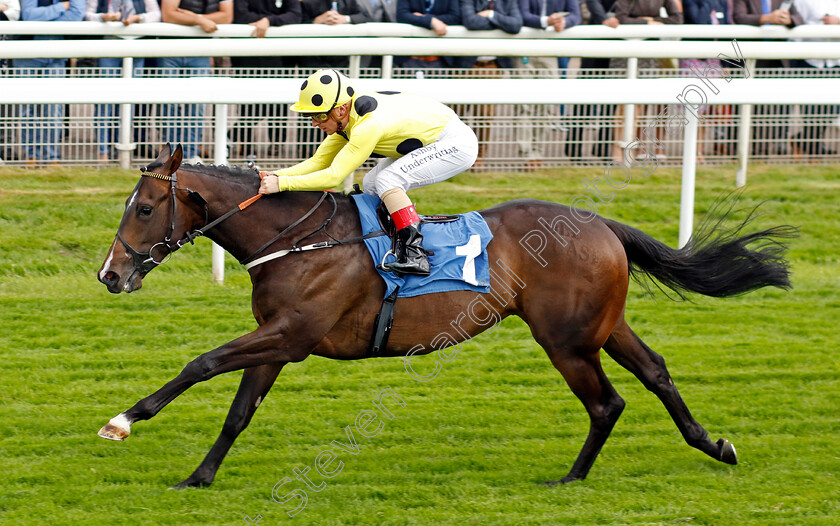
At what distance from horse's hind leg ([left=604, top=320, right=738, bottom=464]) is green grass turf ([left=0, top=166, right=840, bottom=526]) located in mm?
109

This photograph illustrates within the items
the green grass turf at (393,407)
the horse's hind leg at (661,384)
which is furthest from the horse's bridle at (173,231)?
the horse's hind leg at (661,384)

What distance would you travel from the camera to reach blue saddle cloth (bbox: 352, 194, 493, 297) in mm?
4766

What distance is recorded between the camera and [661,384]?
16.7 feet

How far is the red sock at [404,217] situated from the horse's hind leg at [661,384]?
113 cm

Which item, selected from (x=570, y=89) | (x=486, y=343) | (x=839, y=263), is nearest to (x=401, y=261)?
(x=486, y=343)

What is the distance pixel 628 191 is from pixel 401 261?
4635 mm

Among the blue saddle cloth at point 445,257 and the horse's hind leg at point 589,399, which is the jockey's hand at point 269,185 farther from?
the horse's hind leg at point 589,399

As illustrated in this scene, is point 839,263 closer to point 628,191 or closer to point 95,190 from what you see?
point 628,191

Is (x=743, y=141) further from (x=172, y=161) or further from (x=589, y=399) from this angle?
(x=172, y=161)

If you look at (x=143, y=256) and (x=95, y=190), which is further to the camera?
(x=95, y=190)

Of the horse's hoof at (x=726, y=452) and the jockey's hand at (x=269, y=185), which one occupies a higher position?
the jockey's hand at (x=269, y=185)

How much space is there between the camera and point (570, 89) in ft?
23.5

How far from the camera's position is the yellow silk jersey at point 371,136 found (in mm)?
4625

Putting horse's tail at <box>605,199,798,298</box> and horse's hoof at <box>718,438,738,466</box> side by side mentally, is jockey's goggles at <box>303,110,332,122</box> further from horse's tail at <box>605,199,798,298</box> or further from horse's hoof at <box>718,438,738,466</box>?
horse's hoof at <box>718,438,738,466</box>
